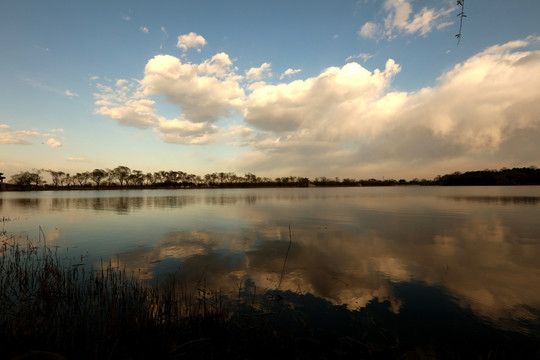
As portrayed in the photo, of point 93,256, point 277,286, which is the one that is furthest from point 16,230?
point 277,286

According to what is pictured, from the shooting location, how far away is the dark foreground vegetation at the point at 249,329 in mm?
5727

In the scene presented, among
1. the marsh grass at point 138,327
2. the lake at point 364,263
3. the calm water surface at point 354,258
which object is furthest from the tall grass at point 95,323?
the calm water surface at point 354,258

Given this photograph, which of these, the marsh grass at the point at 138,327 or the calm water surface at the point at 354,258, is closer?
the marsh grass at the point at 138,327

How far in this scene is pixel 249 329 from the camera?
21.9 feet

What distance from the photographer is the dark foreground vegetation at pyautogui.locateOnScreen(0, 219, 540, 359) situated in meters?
5.73

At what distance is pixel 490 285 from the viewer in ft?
34.9

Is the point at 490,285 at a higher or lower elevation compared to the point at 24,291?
lower

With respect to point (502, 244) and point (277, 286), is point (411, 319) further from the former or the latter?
point (502, 244)

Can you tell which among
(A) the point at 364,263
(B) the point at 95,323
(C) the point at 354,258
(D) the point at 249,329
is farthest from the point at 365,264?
(B) the point at 95,323

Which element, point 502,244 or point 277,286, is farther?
point 502,244

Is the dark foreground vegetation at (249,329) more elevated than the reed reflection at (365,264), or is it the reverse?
the dark foreground vegetation at (249,329)

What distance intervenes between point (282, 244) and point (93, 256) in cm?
1207

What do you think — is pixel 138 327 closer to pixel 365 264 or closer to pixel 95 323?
pixel 95 323

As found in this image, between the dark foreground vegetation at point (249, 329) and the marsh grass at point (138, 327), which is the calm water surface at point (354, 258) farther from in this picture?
the marsh grass at point (138, 327)
